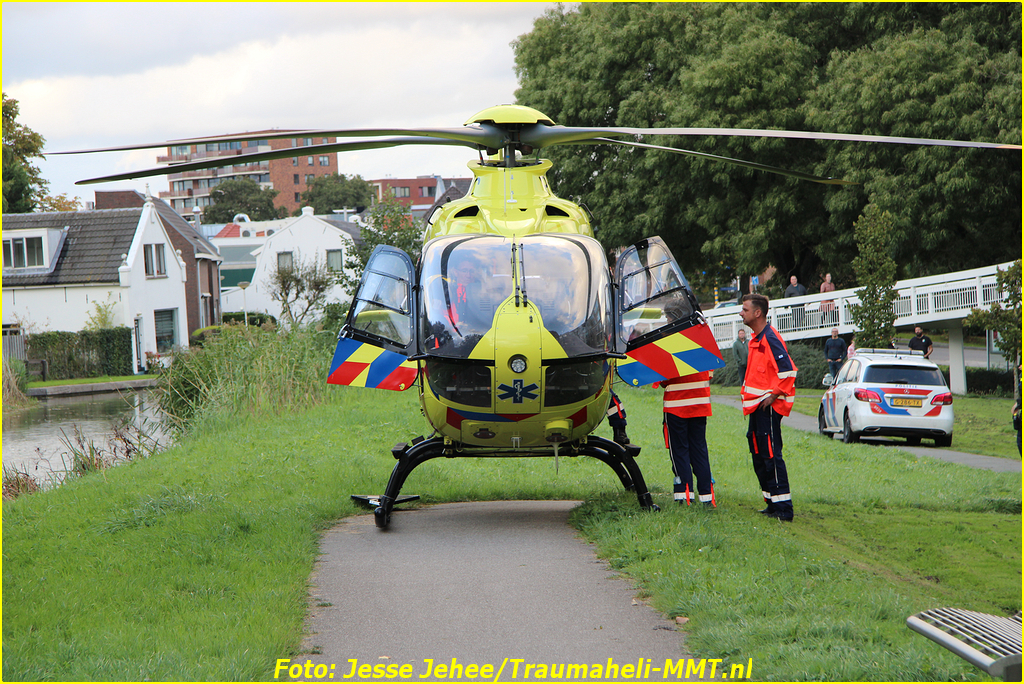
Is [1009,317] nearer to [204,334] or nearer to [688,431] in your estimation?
[688,431]

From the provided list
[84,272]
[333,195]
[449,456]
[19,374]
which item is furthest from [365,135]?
[333,195]

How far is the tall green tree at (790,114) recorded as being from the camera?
2686cm

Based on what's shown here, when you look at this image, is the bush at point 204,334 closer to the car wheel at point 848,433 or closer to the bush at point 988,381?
the car wheel at point 848,433

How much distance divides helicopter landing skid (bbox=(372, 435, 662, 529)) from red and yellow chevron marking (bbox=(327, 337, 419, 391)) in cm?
65

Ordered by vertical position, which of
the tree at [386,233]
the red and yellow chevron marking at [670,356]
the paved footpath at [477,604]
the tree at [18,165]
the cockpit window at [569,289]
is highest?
the tree at [18,165]

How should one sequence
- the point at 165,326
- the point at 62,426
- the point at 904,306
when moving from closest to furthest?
1. the point at 62,426
2. the point at 904,306
3. the point at 165,326

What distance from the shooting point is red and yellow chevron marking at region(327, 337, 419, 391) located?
815 cm

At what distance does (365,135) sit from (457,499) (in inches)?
160

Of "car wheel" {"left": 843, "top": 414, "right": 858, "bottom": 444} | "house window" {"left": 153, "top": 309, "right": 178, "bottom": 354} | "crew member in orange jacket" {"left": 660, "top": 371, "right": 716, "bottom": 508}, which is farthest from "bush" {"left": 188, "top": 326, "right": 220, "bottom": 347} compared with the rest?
"house window" {"left": 153, "top": 309, "right": 178, "bottom": 354}

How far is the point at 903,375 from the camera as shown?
1777cm

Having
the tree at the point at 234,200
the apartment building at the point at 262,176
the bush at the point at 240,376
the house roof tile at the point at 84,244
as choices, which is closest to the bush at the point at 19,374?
the house roof tile at the point at 84,244

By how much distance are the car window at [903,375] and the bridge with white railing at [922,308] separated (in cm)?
723

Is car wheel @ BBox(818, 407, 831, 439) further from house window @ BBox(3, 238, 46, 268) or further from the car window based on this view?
house window @ BBox(3, 238, 46, 268)

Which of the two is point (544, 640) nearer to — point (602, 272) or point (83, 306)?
point (602, 272)
